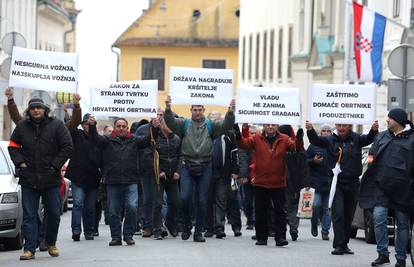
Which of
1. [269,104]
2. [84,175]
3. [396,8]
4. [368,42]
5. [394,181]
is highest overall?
[396,8]

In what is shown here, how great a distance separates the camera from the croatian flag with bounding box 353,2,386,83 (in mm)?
37156

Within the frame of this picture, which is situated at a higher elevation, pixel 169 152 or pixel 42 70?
pixel 42 70

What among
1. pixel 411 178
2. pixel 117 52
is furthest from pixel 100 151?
Answer: pixel 117 52

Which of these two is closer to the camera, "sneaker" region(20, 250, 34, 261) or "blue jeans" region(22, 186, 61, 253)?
"sneaker" region(20, 250, 34, 261)

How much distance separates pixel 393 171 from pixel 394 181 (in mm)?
113

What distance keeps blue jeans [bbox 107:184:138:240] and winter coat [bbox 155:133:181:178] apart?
120 centimetres

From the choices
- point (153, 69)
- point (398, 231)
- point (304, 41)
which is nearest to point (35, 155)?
point (398, 231)

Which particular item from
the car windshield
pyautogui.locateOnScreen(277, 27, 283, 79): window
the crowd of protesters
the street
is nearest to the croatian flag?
the crowd of protesters

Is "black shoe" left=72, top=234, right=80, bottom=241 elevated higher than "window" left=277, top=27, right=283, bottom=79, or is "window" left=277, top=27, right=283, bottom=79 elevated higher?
"window" left=277, top=27, right=283, bottom=79

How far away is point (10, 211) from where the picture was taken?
18.9 metres

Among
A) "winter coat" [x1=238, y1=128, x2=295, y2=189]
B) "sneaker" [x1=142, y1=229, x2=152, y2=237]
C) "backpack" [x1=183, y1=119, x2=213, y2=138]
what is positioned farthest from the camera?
"sneaker" [x1=142, y1=229, x2=152, y2=237]

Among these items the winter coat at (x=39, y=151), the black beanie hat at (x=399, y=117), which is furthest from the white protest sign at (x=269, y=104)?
the black beanie hat at (x=399, y=117)

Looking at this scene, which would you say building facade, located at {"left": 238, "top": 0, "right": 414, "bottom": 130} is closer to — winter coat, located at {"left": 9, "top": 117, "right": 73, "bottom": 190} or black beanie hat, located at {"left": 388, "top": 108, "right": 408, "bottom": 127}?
black beanie hat, located at {"left": 388, "top": 108, "right": 408, "bottom": 127}

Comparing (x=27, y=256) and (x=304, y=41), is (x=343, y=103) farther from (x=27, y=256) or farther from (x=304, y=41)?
(x=304, y=41)
